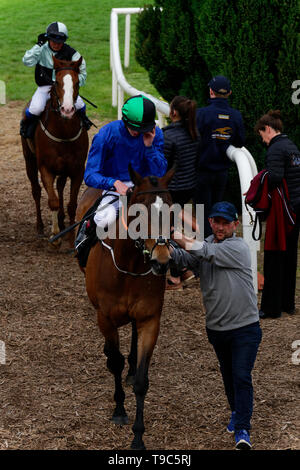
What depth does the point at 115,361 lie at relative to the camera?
5551 millimetres

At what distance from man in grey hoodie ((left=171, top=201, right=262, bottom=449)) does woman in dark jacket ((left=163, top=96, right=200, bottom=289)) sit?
234 cm

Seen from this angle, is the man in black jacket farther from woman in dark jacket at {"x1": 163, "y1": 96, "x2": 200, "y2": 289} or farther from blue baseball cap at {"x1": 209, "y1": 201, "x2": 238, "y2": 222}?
blue baseball cap at {"x1": 209, "y1": 201, "x2": 238, "y2": 222}

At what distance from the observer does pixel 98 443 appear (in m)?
5.21

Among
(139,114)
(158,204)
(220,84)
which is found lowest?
(158,204)

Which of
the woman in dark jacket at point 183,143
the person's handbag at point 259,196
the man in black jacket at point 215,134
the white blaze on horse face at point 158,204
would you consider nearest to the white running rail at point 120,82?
the man in black jacket at point 215,134

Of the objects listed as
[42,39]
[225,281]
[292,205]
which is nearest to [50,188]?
[42,39]

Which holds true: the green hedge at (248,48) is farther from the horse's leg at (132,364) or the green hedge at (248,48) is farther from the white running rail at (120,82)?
the horse's leg at (132,364)

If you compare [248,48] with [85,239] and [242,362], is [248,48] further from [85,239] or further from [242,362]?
[242,362]

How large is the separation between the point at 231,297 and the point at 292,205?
7.79 feet

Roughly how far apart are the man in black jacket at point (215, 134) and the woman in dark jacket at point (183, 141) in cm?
37

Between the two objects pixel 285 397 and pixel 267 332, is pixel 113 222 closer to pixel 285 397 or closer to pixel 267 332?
pixel 285 397

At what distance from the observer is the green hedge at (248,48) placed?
8523mm

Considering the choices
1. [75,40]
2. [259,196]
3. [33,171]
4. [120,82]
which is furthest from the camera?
[75,40]
